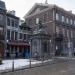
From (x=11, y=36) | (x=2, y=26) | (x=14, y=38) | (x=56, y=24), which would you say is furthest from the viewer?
(x=56, y=24)

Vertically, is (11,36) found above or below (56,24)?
below

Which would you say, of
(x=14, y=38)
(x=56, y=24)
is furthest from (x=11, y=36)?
(x=56, y=24)

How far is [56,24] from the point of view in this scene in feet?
148

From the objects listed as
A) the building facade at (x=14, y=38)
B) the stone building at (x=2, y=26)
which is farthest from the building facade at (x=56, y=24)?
the stone building at (x=2, y=26)

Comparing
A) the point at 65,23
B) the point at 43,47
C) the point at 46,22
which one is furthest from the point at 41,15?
the point at 43,47

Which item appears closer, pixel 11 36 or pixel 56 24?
pixel 11 36

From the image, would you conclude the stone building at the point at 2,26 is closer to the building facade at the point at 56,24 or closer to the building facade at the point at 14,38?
the building facade at the point at 14,38

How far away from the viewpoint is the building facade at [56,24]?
44.3 meters

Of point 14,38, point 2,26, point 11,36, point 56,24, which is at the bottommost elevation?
point 14,38

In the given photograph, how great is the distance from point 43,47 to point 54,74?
52.4 feet

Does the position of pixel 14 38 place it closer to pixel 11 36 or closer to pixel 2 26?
pixel 11 36

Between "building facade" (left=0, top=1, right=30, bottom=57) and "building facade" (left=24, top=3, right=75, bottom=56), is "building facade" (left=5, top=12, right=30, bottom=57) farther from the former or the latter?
"building facade" (left=24, top=3, right=75, bottom=56)

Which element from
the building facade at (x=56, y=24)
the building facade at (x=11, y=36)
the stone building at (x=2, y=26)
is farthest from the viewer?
the building facade at (x=56, y=24)

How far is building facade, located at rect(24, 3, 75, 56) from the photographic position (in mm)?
44344
